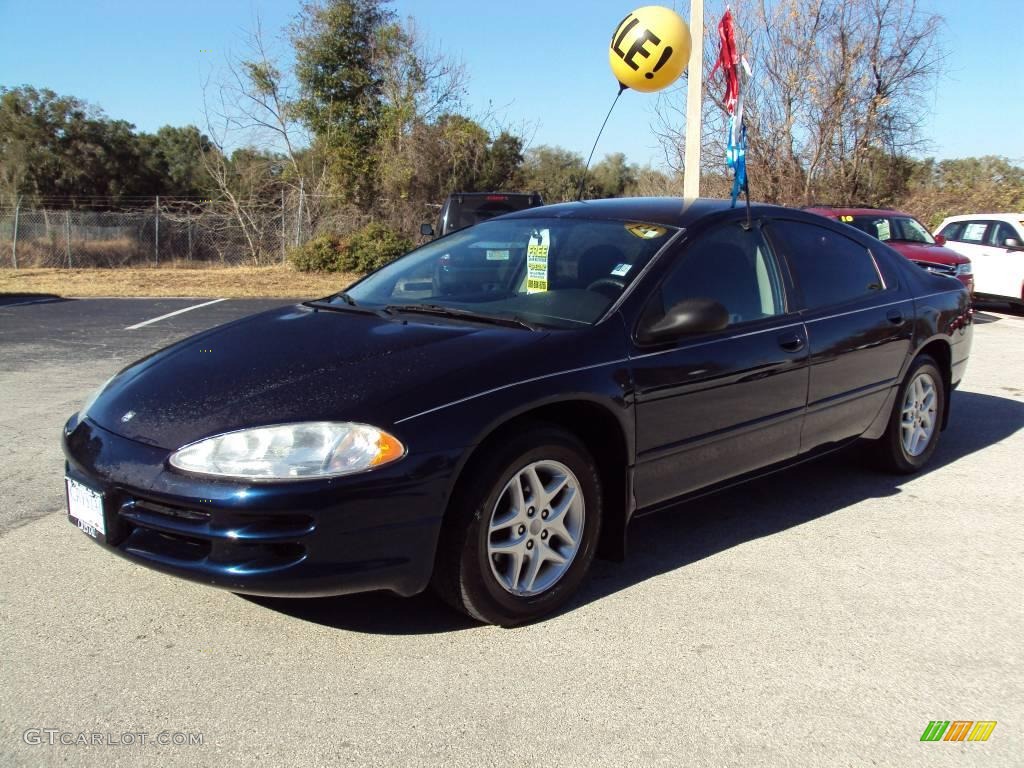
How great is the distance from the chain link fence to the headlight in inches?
808

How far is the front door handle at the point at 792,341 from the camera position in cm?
426

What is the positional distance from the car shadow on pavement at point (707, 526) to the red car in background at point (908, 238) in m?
6.09

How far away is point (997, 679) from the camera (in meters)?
3.05

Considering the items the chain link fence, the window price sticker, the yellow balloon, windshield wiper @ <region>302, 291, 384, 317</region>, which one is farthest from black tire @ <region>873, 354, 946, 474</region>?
the chain link fence

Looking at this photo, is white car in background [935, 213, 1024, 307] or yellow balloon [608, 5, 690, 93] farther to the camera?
white car in background [935, 213, 1024, 307]

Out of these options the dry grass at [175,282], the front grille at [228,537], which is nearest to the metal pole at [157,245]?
the dry grass at [175,282]

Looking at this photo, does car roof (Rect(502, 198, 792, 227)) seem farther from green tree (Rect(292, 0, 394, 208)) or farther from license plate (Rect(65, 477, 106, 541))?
green tree (Rect(292, 0, 394, 208))

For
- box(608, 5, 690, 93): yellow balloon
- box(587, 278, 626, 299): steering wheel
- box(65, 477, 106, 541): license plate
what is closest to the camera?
box(65, 477, 106, 541): license plate

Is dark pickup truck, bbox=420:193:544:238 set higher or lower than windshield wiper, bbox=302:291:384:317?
higher

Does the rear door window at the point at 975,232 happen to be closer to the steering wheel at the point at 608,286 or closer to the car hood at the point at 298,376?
the steering wheel at the point at 608,286

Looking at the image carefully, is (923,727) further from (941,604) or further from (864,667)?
(941,604)

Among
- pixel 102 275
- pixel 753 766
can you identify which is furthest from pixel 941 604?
pixel 102 275

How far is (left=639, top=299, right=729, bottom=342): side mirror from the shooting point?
3691 mm

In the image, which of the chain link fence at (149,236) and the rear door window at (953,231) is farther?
the chain link fence at (149,236)
